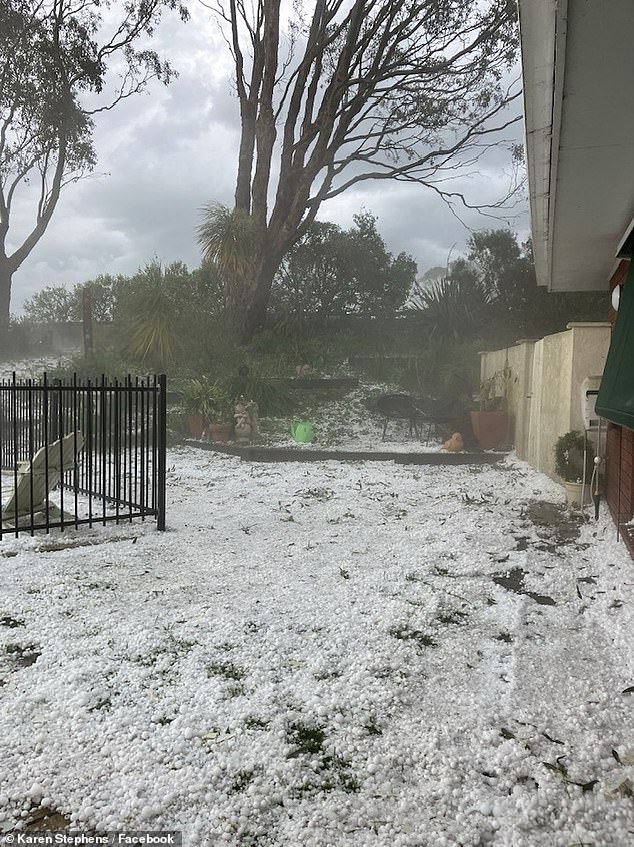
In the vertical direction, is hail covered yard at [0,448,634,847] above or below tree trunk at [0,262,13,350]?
below

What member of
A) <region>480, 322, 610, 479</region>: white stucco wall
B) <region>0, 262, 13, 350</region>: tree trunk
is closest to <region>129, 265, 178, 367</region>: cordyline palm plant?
<region>0, 262, 13, 350</region>: tree trunk

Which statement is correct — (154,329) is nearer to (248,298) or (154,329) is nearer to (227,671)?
(248,298)

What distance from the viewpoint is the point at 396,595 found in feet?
11.6

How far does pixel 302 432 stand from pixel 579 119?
922 cm

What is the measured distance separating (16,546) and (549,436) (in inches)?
218

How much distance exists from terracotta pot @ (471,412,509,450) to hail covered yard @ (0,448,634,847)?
5037mm

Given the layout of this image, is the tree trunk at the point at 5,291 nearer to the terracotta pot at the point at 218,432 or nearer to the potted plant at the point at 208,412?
the potted plant at the point at 208,412

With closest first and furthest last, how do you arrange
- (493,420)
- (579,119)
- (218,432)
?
1. (579,119)
2. (493,420)
3. (218,432)

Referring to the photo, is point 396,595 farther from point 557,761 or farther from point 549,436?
point 549,436

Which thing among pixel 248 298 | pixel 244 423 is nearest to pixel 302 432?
pixel 244 423

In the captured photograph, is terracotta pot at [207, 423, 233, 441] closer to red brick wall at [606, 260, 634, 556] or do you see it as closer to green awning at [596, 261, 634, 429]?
red brick wall at [606, 260, 634, 556]

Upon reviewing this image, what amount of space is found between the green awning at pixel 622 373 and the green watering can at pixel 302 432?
759 cm

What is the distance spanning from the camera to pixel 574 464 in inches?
217

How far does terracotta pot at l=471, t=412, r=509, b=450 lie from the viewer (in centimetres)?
980
